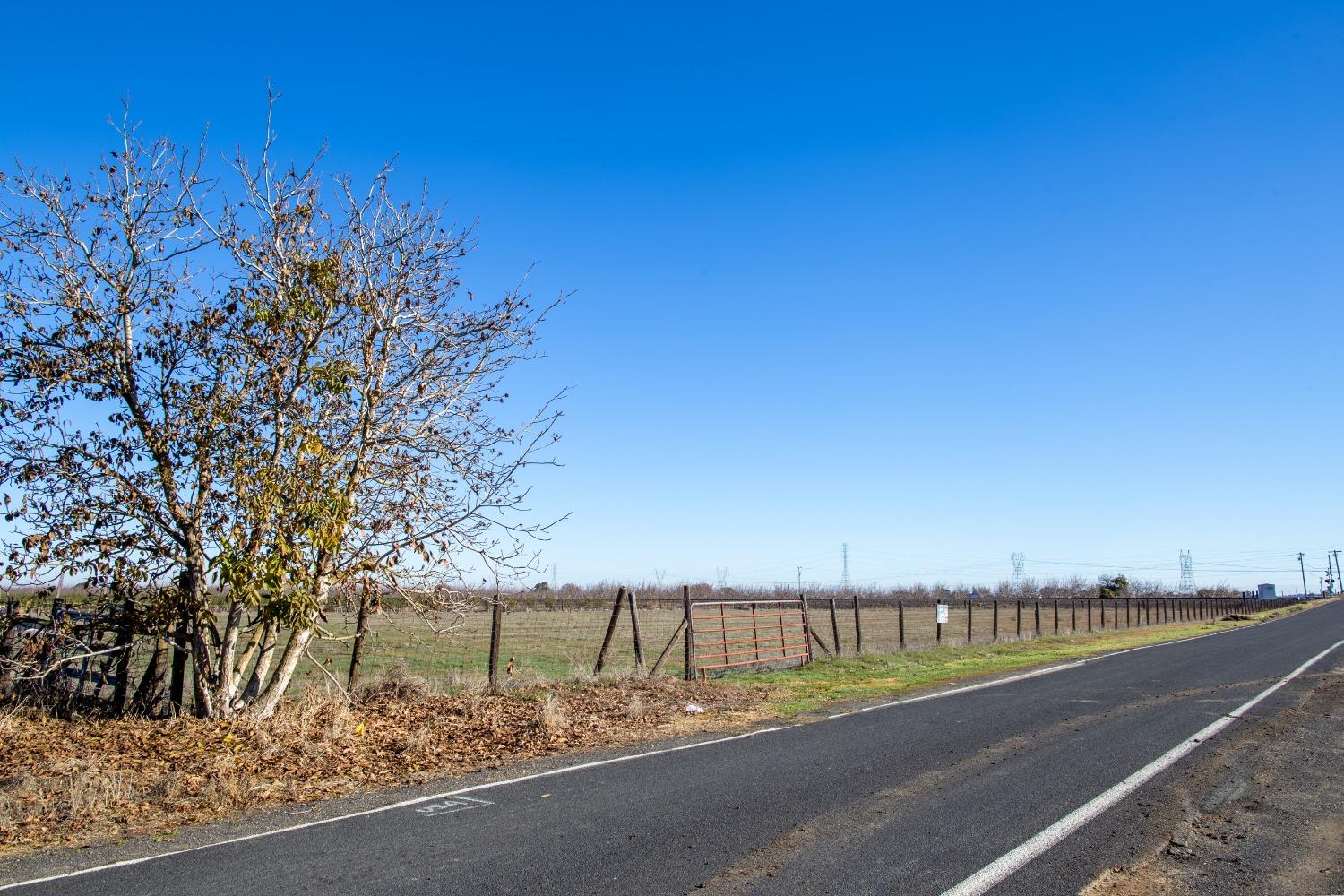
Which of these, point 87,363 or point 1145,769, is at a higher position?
point 87,363

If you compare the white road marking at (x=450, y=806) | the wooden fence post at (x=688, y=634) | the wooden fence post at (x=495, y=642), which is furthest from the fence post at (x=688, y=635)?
the white road marking at (x=450, y=806)

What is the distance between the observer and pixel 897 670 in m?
19.9

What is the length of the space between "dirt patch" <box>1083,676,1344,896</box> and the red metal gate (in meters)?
9.97

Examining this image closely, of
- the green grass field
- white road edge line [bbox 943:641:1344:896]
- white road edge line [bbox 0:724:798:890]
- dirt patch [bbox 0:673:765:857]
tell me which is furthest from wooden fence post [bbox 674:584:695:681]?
white road edge line [bbox 943:641:1344:896]

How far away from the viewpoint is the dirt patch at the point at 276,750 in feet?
23.7

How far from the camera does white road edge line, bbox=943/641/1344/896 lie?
516 cm

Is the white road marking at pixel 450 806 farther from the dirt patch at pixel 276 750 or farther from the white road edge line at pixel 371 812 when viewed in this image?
the dirt patch at pixel 276 750

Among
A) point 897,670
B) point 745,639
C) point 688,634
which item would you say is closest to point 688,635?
point 688,634

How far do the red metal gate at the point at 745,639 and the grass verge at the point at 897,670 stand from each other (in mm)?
479

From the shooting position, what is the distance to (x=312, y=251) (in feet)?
37.3

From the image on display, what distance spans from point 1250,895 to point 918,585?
10561 cm

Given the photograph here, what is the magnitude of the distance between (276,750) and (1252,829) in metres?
9.00

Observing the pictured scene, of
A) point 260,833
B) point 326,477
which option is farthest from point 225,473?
point 260,833

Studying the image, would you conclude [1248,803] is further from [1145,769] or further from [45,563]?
[45,563]
